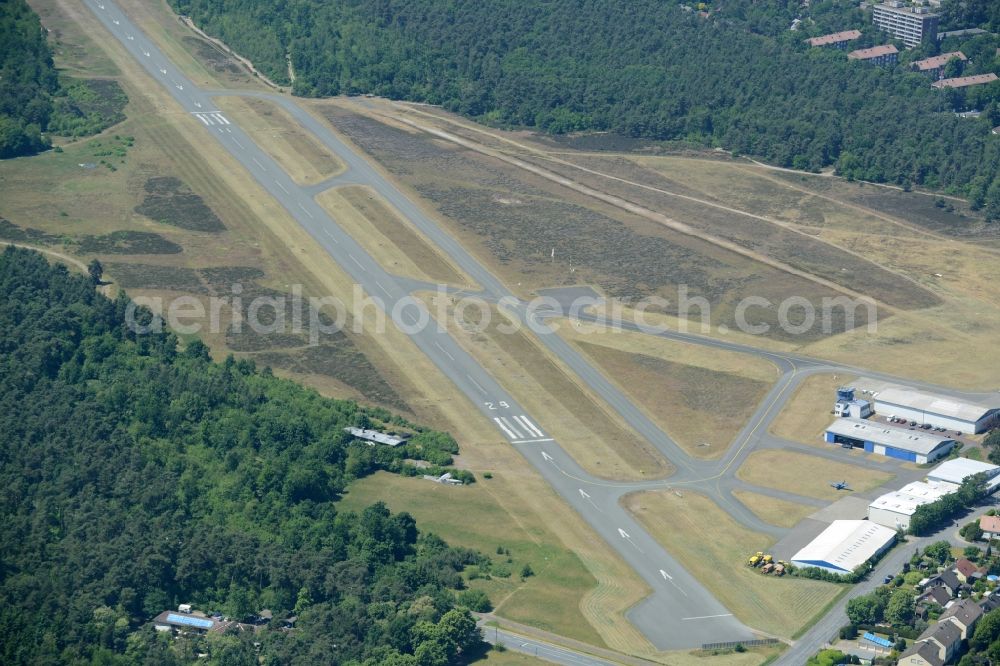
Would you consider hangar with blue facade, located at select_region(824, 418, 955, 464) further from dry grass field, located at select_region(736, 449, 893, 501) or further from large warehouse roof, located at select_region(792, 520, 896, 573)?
large warehouse roof, located at select_region(792, 520, 896, 573)

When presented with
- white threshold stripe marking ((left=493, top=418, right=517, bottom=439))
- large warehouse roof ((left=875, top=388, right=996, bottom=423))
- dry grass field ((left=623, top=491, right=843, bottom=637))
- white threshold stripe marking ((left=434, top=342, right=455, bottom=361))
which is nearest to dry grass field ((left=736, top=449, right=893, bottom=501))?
dry grass field ((left=623, top=491, right=843, bottom=637))

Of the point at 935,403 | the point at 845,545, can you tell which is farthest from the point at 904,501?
the point at 935,403

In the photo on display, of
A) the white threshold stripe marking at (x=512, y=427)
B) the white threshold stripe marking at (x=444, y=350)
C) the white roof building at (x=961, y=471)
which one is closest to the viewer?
the white roof building at (x=961, y=471)

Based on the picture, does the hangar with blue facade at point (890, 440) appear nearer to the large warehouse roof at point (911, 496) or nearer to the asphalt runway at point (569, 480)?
the large warehouse roof at point (911, 496)

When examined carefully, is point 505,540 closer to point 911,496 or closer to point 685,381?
point 911,496

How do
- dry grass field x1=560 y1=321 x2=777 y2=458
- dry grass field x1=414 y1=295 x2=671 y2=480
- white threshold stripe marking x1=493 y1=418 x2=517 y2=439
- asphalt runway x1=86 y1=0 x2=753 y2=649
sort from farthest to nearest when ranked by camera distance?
dry grass field x1=560 y1=321 x2=777 y2=458 → white threshold stripe marking x1=493 y1=418 x2=517 y2=439 → dry grass field x1=414 y1=295 x2=671 y2=480 → asphalt runway x1=86 y1=0 x2=753 y2=649

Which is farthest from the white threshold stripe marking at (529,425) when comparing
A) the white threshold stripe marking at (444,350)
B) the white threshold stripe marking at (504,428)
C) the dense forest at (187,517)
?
the white threshold stripe marking at (444,350)

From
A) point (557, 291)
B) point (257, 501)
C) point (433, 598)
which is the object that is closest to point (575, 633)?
point (433, 598)
